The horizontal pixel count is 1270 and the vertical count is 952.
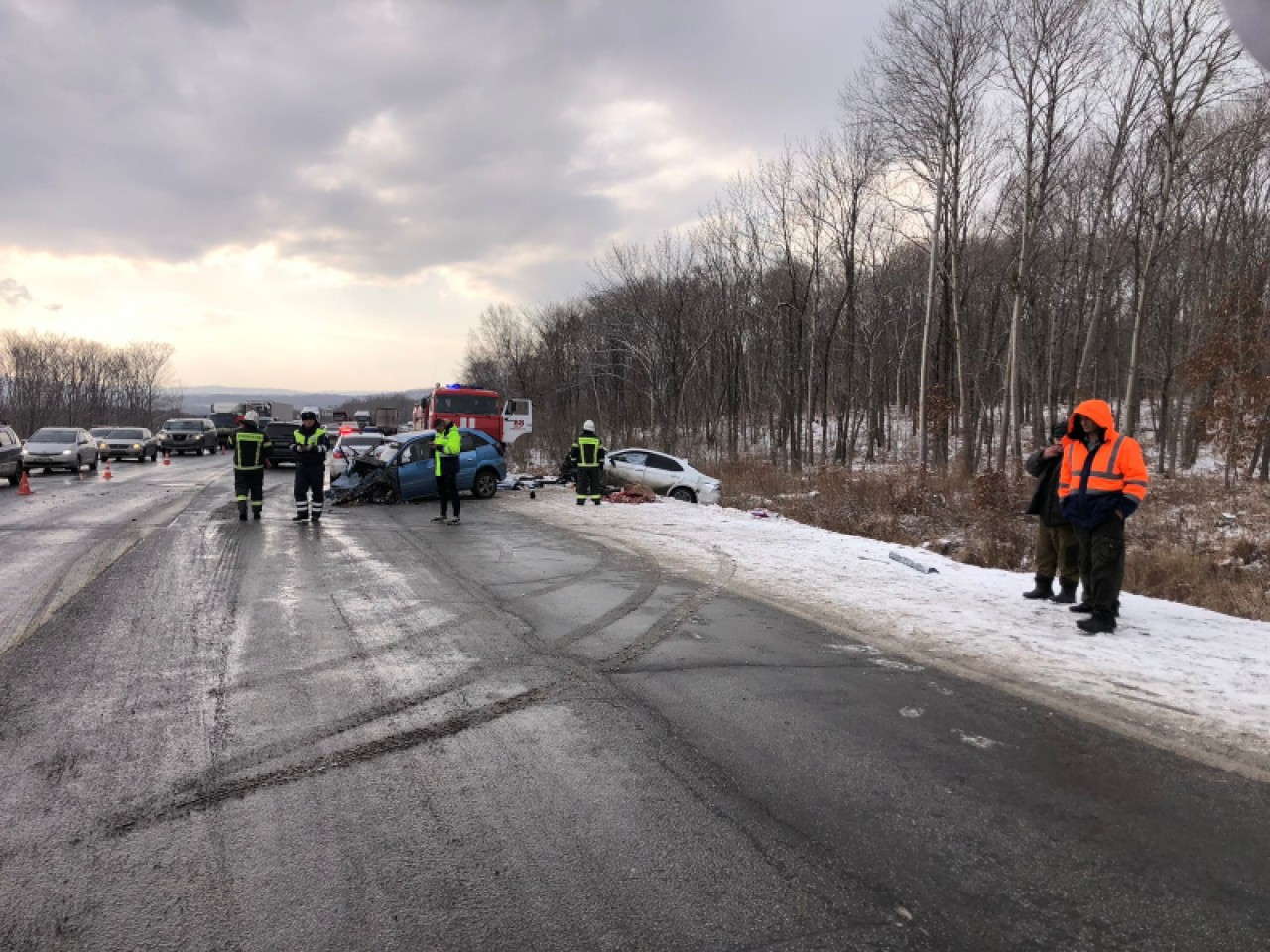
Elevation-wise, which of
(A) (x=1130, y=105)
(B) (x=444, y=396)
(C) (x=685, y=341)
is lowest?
(B) (x=444, y=396)

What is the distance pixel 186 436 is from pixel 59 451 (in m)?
13.0

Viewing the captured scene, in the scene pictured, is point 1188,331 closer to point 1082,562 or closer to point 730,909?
point 1082,562

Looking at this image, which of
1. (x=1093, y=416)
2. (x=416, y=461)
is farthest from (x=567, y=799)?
(x=416, y=461)

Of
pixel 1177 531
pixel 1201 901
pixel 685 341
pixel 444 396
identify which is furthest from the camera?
pixel 685 341

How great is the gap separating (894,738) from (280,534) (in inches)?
387

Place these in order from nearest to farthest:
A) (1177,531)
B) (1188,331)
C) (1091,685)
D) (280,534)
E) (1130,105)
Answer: (1091,685) → (280,534) → (1177,531) → (1130,105) → (1188,331)

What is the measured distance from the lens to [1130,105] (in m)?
22.2

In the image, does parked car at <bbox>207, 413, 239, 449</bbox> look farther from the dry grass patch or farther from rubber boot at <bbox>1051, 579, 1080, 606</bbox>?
rubber boot at <bbox>1051, 579, 1080, 606</bbox>

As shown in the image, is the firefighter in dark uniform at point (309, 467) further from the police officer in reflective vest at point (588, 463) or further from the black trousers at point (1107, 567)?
the black trousers at point (1107, 567)

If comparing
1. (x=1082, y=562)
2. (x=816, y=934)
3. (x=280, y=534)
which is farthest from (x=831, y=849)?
(x=280, y=534)

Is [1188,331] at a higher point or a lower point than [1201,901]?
higher

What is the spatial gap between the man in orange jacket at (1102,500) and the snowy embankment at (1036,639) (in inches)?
12.2

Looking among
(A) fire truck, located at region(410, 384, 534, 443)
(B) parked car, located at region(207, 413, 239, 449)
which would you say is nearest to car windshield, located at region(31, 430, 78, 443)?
(A) fire truck, located at region(410, 384, 534, 443)

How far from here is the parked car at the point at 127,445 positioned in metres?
29.3
